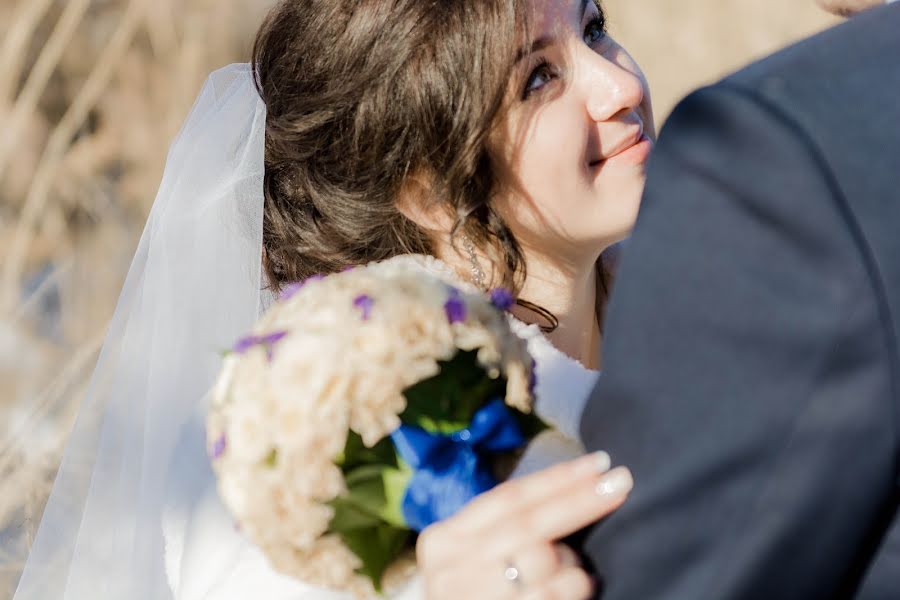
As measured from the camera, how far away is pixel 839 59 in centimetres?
98

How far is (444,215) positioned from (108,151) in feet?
4.87

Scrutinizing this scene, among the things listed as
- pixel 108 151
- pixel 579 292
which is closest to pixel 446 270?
pixel 579 292

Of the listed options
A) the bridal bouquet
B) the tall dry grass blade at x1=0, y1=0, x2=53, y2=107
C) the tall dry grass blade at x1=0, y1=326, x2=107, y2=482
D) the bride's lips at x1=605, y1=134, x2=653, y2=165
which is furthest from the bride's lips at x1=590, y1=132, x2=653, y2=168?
the tall dry grass blade at x1=0, y1=0, x2=53, y2=107

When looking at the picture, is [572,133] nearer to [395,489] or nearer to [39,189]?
[395,489]

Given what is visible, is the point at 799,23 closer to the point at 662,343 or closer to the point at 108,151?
the point at 108,151

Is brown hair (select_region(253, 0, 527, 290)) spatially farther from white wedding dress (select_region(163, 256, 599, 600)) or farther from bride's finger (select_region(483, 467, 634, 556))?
bride's finger (select_region(483, 467, 634, 556))

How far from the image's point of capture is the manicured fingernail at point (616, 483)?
103cm

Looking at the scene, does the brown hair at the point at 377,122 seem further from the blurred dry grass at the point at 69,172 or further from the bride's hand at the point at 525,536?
the bride's hand at the point at 525,536

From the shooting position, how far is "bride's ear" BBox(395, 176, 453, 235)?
7.02 feet

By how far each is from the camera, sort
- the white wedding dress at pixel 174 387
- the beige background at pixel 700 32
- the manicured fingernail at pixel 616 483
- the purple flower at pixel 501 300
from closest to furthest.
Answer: the manicured fingernail at pixel 616 483 < the purple flower at pixel 501 300 < the white wedding dress at pixel 174 387 < the beige background at pixel 700 32

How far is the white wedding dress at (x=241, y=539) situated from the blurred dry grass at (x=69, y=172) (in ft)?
2.84

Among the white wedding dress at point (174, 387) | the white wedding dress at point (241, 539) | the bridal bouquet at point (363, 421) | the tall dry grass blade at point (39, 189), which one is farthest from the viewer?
the tall dry grass blade at point (39, 189)

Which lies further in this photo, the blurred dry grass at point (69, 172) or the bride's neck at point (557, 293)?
the blurred dry grass at point (69, 172)

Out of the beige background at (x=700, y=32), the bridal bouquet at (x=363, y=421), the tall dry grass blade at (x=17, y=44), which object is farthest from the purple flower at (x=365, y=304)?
the beige background at (x=700, y=32)
